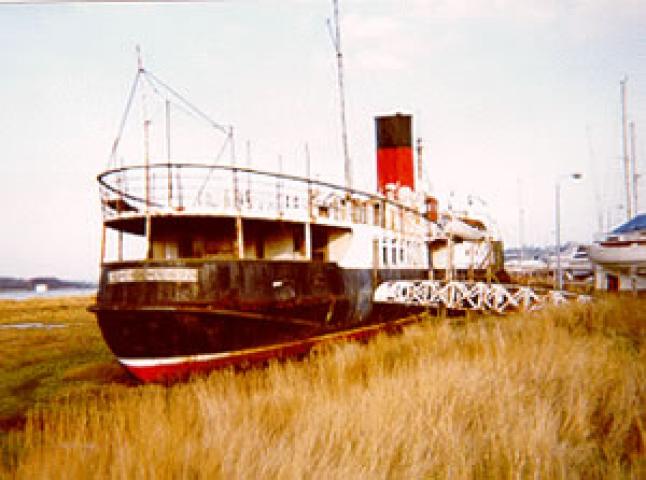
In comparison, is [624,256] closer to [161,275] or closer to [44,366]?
[161,275]

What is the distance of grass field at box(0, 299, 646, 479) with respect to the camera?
4.86 m

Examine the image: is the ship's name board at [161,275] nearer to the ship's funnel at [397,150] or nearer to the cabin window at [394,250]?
the cabin window at [394,250]

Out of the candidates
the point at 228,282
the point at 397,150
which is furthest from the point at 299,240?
the point at 397,150

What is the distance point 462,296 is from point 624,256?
1565 centimetres

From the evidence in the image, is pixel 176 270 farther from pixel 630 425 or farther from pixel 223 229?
pixel 630 425

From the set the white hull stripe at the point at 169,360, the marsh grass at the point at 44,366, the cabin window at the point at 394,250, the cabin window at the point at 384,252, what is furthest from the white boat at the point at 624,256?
the marsh grass at the point at 44,366

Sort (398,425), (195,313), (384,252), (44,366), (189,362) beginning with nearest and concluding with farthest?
(398,425) → (195,313) → (189,362) → (44,366) → (384,252)

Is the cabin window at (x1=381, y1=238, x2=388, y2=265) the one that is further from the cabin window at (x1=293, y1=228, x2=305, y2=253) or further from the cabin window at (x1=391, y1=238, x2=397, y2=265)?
the cabin window at (x1=293, y1=228, x2=305, y2=253)

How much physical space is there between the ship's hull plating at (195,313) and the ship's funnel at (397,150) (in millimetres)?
11628

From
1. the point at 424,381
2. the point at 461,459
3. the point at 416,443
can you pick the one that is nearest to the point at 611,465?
the point at 461,459

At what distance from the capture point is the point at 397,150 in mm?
23641

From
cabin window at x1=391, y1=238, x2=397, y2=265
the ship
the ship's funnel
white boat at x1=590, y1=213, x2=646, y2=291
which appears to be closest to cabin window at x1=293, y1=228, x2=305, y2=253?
the ship

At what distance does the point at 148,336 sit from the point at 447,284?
9.38 metres

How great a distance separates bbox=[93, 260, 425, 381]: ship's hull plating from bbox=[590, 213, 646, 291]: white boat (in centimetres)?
1979
